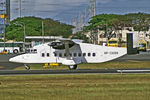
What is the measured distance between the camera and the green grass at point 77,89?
700 inches

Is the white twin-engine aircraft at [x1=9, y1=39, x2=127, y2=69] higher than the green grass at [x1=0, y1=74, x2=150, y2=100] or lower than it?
higher

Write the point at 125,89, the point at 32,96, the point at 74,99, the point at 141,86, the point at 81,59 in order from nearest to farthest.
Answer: the point at 74,99 < the point at 32,96 < the point at 125,89 < the point at 141,86 < the point at 81,59

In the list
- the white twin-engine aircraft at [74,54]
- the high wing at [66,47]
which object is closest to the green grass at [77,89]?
the high wing at [66,47]

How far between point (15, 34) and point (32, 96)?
404 ft

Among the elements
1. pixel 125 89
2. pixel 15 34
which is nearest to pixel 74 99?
pixel 125 89

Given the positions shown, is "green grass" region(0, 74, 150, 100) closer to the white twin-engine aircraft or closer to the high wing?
the high wing

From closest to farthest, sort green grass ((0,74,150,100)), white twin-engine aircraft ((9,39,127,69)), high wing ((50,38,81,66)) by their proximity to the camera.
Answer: green grass ((0,74,150,100))
high wing ((50,38,81,66))
white twin-engine aircraft ((9,39,127,69))

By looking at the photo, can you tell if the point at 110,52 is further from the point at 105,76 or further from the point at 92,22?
the point at 92,22

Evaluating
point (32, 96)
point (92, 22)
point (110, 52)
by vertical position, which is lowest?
point (32, 96)

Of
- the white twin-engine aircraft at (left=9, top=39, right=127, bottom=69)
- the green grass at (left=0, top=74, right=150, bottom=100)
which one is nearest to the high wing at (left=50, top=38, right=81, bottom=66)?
the white twin-engine aircraft at (left=9, top=39, right=127, bottom=69)

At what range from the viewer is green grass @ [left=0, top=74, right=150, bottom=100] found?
17.8 metres

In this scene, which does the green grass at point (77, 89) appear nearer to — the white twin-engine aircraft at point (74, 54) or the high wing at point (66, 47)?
the high wing at point (66, 47)

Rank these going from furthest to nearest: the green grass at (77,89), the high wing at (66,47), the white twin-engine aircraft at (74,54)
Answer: the white twin-engine aircraft at (74,54), the high wing at (66,47), the green grass at (77,89)

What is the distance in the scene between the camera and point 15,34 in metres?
138
